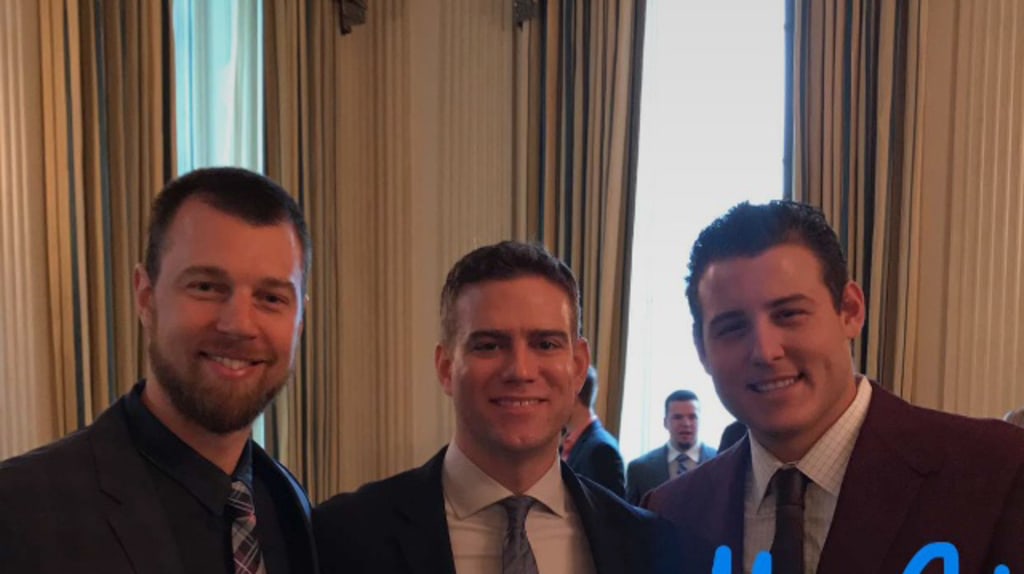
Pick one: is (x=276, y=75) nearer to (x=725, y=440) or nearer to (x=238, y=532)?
(x=725, y=440)

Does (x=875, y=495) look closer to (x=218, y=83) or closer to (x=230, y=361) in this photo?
(x=230, y=361)

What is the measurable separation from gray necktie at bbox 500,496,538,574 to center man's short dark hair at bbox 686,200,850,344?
0.47 meters

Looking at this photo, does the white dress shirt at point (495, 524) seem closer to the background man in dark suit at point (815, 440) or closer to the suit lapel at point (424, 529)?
the suit lapel at point (424, 529)

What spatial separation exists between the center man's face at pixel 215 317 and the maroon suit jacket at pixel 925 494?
3.01ft

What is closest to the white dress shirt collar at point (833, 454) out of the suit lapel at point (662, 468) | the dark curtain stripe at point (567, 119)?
the suit lapel at point (662, 468)

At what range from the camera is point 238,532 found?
138 cm

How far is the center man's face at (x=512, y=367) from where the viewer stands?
1604 mm

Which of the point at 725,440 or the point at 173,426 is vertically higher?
the point at 173,426

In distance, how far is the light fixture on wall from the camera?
13.8 feet

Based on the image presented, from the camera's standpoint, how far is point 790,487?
1558 millimetres

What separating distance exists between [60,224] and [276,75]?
1.49m

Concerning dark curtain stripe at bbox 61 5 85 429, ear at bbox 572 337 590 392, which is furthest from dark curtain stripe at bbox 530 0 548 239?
ear at bbox 572 337 590 392

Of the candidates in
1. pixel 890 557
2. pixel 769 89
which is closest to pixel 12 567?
pixel 890 557

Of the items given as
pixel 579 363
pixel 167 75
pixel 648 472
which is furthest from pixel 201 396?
pixel 648 472
